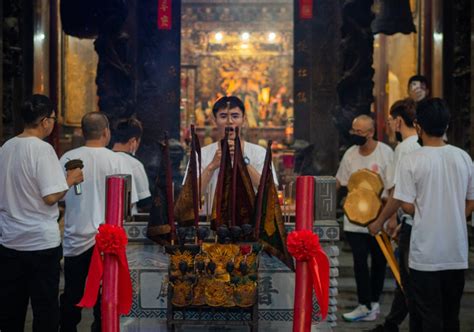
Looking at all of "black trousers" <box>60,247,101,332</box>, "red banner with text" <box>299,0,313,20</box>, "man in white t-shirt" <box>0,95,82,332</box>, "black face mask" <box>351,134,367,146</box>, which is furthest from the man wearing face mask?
"man in white t-shirt" <box>0,95,82,332</box>

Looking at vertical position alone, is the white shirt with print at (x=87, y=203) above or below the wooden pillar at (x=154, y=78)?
below

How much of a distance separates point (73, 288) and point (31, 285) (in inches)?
24.7

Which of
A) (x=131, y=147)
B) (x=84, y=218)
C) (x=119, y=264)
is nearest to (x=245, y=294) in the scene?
(x=119, y=264)

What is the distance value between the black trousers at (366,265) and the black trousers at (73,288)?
8.91 feet

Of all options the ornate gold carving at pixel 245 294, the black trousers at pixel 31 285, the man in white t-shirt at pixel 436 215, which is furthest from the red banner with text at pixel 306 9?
the ornate gold carving at pixel 245 294

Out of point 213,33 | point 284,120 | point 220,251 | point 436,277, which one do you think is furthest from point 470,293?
point 213,33

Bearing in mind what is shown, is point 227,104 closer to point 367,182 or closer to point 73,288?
point 367,182

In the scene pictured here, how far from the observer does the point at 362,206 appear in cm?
610

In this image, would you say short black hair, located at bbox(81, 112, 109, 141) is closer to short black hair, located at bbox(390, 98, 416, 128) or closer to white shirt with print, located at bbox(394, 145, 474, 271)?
white shirt with print, located at bbox(394, 145, 474, 271)

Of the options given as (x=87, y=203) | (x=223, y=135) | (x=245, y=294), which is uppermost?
(x=223, y=135)

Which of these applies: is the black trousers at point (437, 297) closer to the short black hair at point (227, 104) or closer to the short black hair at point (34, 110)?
the short black hair at point (227, 104)

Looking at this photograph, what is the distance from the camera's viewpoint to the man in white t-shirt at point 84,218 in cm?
572

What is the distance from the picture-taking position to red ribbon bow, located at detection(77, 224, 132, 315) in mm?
3719

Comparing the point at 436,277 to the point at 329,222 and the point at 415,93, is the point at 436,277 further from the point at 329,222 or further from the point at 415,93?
the point at 415,93
